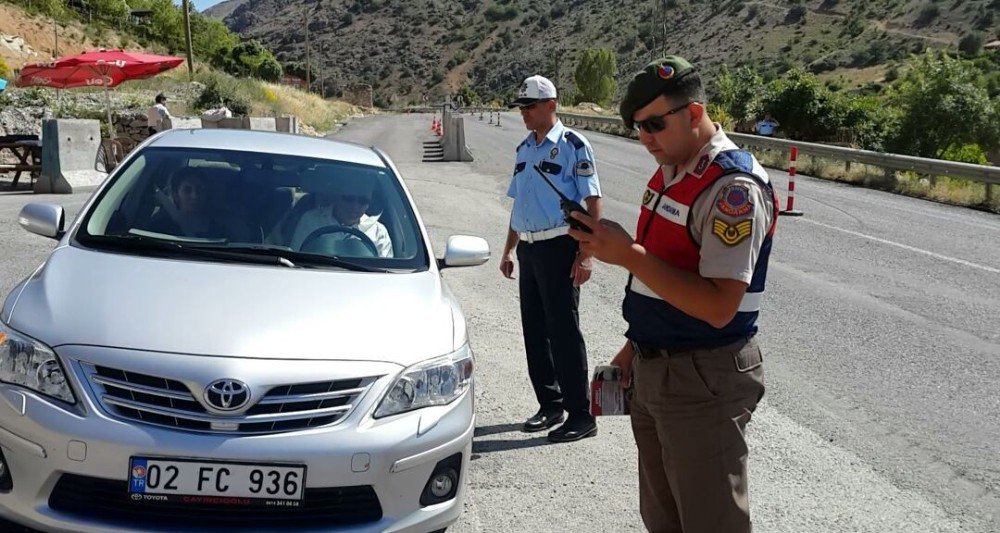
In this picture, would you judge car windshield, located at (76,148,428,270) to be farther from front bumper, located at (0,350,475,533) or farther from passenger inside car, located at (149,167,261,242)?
front bumper, located at (0,350,475,533)

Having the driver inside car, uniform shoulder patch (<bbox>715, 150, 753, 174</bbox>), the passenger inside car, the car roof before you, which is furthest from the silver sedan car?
uniform shoulder patch (<bbox>715, 150, 753, 174</bbox>)

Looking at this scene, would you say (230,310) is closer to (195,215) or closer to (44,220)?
(195,215)

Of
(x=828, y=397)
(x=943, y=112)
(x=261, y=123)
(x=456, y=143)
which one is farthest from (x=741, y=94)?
(x=828, y=397)

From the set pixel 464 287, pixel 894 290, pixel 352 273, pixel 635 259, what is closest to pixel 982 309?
pixel 894 290

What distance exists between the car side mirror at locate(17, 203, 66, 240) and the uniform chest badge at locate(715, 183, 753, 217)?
3438 mm

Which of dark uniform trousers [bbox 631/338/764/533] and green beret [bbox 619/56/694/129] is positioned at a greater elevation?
green beret [bbox 619/56/694/129]

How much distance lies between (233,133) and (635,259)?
3.57 meters

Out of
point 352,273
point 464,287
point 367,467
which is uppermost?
point 352,273

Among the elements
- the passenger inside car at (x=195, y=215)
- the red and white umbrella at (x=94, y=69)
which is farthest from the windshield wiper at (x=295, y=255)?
the red and white umbrella at (x=94, y=69)

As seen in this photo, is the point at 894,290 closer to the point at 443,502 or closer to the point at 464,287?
the point at 464,287

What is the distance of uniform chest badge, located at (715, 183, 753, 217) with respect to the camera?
2.26m

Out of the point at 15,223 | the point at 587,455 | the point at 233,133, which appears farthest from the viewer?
the point at 15,223

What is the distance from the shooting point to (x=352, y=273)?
13.1 ft

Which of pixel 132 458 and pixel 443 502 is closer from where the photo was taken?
pixel 132 458
